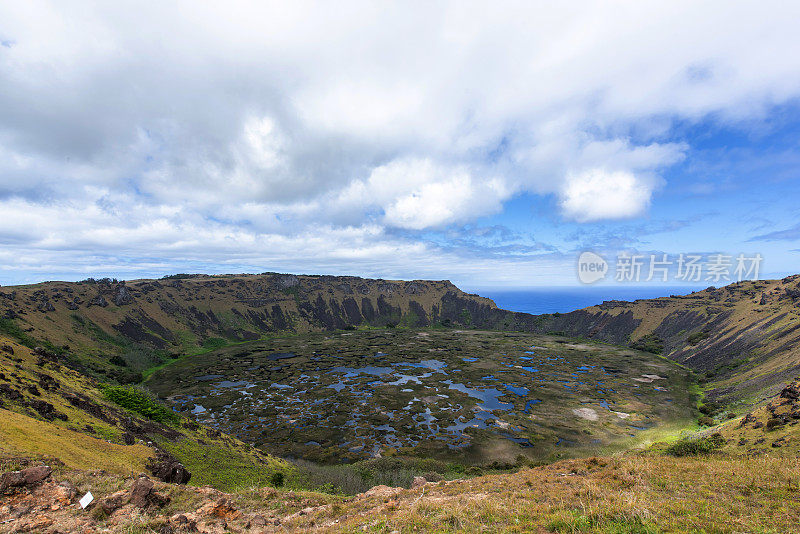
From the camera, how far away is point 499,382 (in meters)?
93.7

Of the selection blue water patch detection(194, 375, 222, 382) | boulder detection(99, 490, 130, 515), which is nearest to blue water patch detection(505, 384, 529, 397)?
boulder detection(99, 490, 130, 515)

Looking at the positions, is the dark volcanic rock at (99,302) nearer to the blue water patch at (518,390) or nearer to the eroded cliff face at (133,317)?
the eroded cliff face at (133,317)

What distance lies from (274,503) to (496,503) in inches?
592

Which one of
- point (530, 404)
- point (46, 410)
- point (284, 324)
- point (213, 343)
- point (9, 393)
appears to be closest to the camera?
point (46, 410)

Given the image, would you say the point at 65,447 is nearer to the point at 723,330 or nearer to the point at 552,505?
the point at 552,505

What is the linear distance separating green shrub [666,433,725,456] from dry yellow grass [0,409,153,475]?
4786 centimetres

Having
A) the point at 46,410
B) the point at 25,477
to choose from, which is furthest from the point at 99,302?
the point at 25,477

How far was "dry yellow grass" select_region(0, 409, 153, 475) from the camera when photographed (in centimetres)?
1953

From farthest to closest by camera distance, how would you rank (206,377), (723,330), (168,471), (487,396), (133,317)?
(133,317) → (723,330) → (206,377) → (487,396) → (168,471)

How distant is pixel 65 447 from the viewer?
2150cm

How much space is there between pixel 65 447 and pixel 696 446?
2137 inches

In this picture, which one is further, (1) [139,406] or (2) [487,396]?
(2) [487,396]

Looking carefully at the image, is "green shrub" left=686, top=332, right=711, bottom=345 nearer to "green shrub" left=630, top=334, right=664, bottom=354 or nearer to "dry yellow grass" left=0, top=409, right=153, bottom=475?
"green shrub" left=630, top=334, right=664, bottom=354

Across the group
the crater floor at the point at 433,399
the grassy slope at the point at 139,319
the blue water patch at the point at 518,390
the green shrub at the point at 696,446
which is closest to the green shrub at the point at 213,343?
the grassy slope at the point at 139,319
